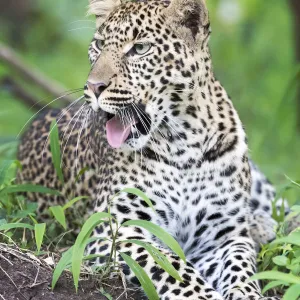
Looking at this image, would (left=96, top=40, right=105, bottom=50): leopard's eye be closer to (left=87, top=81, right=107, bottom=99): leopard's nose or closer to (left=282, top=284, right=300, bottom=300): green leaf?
(left=87, top=81, right=107, bottom=99): leopard's nose

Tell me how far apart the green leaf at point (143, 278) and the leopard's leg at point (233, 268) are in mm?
778

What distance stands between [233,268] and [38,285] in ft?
5.43

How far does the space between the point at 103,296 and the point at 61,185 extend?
2.15 meters

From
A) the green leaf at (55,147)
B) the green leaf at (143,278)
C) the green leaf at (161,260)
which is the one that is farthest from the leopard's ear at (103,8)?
the green leaf at (143,278)

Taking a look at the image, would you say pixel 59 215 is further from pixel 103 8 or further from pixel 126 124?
pixel 103 8

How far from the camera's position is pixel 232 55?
1938cm

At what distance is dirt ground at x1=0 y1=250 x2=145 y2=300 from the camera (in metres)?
6.60

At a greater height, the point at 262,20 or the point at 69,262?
the point at 262,20

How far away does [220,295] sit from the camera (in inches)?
276

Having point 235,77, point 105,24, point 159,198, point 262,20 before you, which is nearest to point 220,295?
point 159,198

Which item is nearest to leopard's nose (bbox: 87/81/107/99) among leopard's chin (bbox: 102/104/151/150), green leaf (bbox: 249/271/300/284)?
leopard's chin (bbox: 102/104/151/150)

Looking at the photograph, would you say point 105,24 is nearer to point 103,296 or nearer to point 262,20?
point 103,296

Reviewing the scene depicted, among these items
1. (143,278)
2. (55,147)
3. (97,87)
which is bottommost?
(143,278)

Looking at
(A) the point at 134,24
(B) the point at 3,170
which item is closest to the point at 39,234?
(B) the point at 3,170
